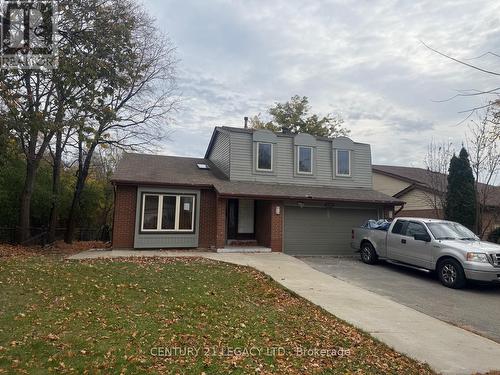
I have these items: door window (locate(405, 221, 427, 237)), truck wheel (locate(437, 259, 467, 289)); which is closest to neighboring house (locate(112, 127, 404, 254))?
door window (locate(405, 221, 427, 237))

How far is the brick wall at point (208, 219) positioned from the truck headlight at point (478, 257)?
9.08 m

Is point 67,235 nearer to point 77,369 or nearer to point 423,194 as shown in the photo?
point 77,369

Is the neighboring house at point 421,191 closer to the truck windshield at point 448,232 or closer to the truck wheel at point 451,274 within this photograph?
the truck windshield at point 448,232

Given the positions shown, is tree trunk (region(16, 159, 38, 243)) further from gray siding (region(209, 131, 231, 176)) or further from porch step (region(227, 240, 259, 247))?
porch step (region(227, 240, 259, 247))

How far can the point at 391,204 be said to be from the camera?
16.7 meters

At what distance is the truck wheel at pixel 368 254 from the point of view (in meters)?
13.6

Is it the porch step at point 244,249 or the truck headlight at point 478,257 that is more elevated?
the truck headlight at point 478,257

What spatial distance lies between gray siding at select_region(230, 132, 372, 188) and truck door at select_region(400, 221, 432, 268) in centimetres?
629

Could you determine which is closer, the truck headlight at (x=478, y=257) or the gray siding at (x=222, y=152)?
the truck headlight at (x=478, y=257)

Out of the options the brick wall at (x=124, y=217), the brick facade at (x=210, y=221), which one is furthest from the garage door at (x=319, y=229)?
the brick wall at (x=124, y=217)

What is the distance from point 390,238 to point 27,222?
16.1 meters

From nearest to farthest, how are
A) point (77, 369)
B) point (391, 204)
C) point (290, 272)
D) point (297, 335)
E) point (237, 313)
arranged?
point (77, 369) < point (297, 335) < point (237, 313) < point (290, 272) < point (391, 204)

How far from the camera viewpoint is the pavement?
5.36 metres

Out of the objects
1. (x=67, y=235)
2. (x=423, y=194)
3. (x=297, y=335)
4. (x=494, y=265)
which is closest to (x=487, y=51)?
(x=297, y=335)
